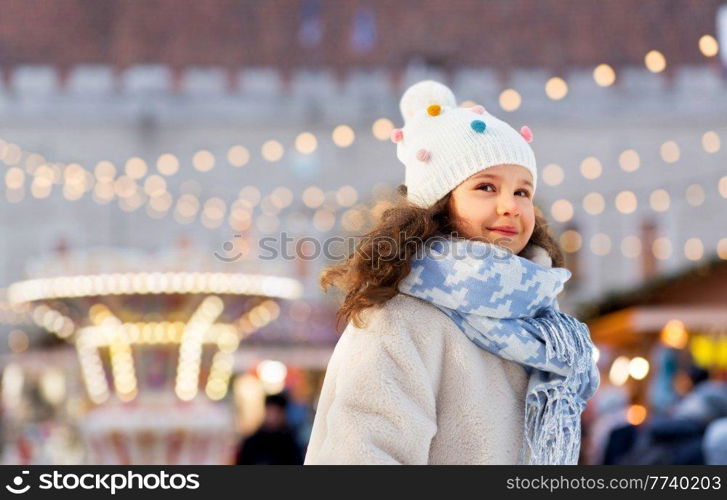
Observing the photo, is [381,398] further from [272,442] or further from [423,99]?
[272,442]

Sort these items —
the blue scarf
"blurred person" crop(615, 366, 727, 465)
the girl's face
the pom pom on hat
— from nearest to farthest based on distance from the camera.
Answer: the blue scarf
the girl's face
the pom pom on hat
"blurred person" crop(615, 366, 727, 465)

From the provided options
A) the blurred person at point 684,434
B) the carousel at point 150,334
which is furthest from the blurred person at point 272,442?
the carousel at point 150,334

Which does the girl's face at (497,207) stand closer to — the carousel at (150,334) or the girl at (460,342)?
the girl at (460,342)

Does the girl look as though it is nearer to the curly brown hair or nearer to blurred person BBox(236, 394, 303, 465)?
the curly brown hair

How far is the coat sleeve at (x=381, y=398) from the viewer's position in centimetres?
249

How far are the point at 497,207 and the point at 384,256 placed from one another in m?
0.25

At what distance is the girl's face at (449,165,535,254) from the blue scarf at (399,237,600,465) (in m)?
0.05

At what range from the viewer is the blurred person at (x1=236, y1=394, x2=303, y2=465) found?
297 inches

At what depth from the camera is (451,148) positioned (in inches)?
111

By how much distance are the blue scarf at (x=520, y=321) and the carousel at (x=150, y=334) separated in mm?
8794

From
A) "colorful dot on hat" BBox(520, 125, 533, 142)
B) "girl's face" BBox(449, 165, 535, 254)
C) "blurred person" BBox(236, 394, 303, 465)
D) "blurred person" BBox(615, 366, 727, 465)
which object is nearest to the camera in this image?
"girl's face" BBox(449, 165, 535, 254)

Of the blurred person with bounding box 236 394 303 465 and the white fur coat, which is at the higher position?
the blurred person with bounding box 236 394 303 465

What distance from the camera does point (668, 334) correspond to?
11.6 m
